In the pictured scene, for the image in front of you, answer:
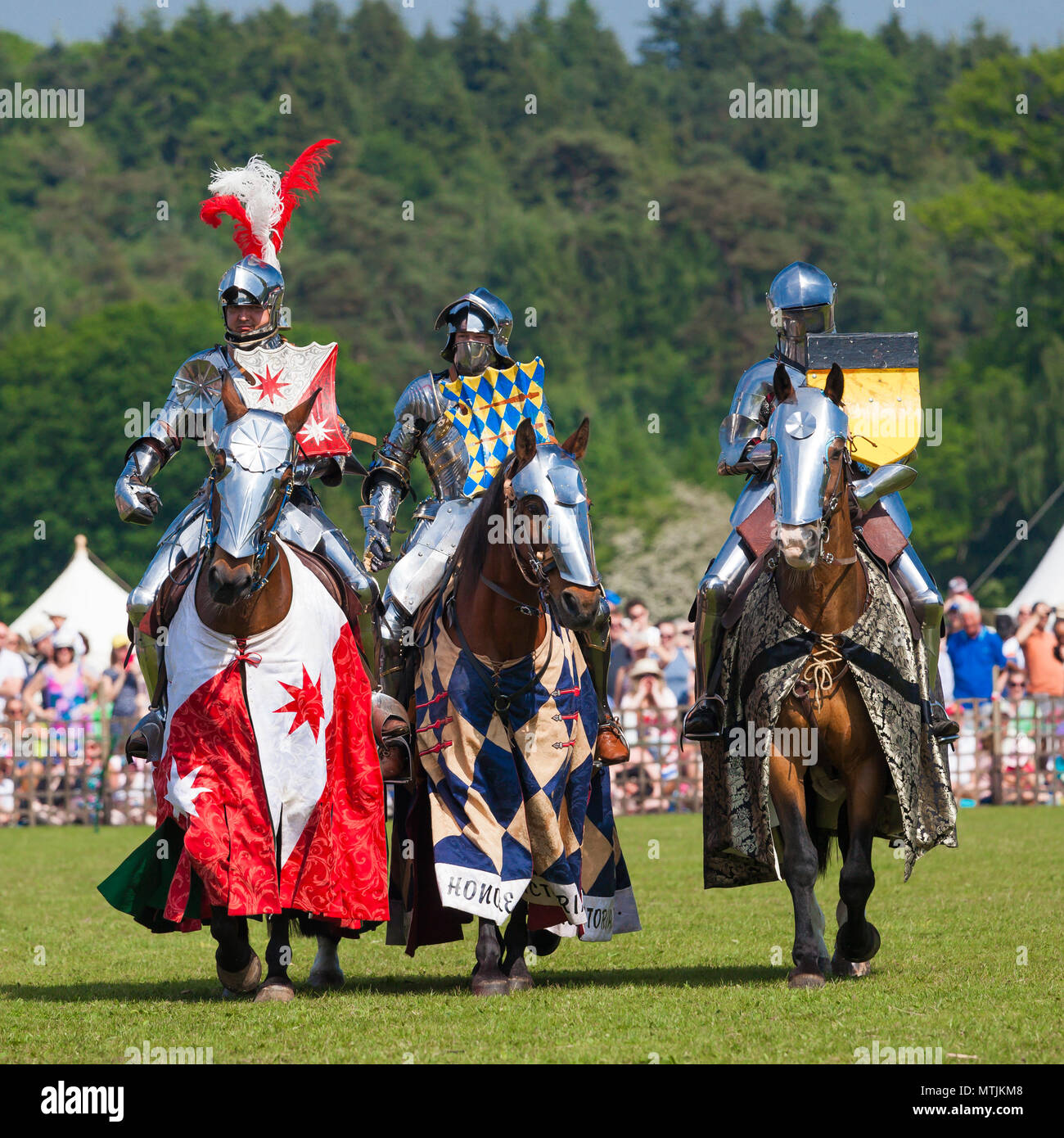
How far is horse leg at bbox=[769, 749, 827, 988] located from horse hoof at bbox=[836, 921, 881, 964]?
109 mm

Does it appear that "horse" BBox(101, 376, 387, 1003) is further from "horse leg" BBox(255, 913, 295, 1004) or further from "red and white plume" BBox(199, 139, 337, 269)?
"red and white plume" BBox(199, 139, 337, 269)

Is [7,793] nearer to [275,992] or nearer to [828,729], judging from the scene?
[275,992]

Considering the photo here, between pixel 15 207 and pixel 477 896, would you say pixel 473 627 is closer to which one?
pixel 477 896

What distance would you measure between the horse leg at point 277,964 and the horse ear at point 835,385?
3.55m

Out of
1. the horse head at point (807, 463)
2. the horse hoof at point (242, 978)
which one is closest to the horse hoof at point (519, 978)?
the horse hoof at point (242, 978)

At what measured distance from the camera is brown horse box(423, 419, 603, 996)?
894 centimetres

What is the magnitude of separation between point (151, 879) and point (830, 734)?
3.42 meters

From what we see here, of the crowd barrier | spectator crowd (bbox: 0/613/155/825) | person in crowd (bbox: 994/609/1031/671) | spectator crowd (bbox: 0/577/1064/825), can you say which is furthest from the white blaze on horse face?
spectator crowd (bbox: 0/613/155/825)

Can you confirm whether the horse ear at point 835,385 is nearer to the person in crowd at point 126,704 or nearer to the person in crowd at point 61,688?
the person in crowd at point 126,704

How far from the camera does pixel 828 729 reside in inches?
386

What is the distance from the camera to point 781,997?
9148 mm

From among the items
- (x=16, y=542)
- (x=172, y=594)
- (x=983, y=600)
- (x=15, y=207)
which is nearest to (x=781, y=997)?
(x=172, y=594)

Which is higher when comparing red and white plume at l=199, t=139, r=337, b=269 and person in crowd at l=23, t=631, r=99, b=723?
red and white plume at l=199, t=139, r=337, b=269

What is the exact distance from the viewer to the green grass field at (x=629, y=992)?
7.93m
